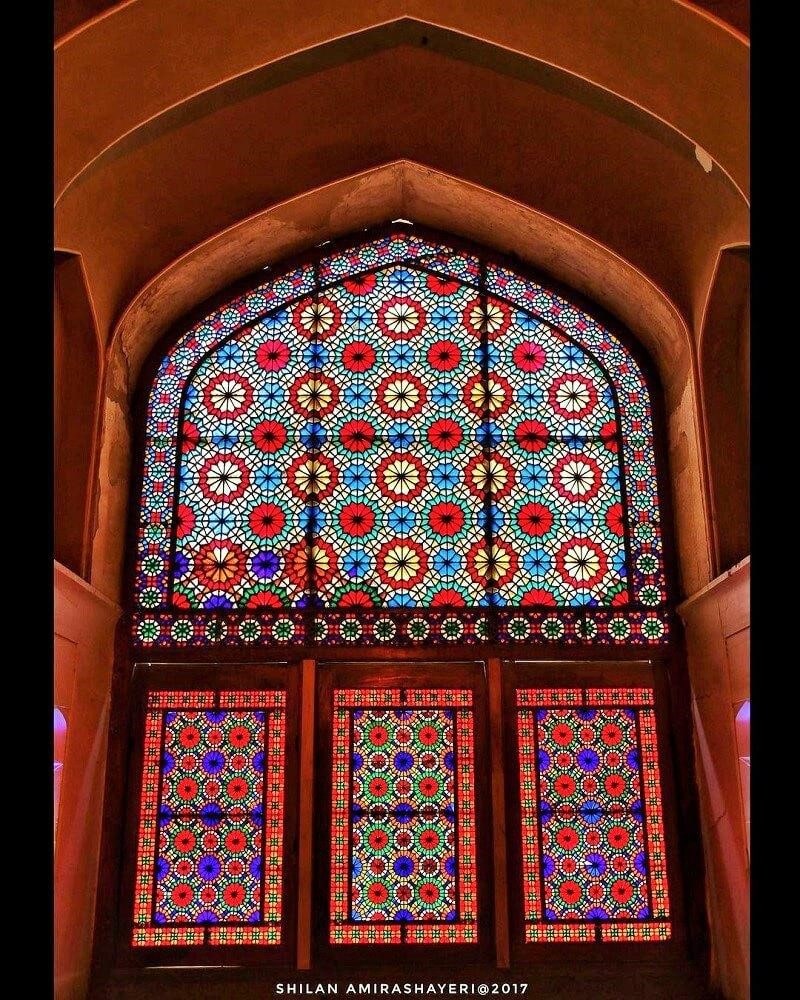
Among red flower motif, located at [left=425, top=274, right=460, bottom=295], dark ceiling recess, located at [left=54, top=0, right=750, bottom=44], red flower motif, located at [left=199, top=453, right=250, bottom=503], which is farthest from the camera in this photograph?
red flower motif, located at [left=425, top=274, right=460, bottom=295]

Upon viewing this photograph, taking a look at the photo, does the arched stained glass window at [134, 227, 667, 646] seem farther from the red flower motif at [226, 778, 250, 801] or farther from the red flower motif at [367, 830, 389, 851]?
the red flower motif at [367, 830, 389, 851]

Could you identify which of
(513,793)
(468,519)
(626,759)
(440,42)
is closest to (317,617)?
(468,519)

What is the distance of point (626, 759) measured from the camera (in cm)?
551

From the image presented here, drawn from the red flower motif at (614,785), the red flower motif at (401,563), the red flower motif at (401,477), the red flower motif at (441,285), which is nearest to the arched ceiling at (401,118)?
the red flower motif at (441,285)

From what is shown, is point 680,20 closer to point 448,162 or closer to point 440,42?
point 440,42

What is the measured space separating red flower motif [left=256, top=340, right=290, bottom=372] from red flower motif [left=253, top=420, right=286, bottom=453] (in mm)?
375

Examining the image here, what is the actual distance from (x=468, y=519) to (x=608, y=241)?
5.73 ft

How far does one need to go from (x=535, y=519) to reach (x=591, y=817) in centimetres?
163

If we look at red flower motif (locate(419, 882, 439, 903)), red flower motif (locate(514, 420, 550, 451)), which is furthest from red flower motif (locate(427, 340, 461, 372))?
red flower motif (locate(419, 882, 439, 903))

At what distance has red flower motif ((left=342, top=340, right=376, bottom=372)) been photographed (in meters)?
6.27

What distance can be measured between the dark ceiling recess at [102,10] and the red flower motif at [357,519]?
2.81m

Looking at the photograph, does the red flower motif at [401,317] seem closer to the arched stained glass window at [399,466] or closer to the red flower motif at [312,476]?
the arched stained glass window at [399,466]

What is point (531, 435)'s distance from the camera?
611 centimetres

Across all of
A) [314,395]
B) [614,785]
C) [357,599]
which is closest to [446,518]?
[357,599]
